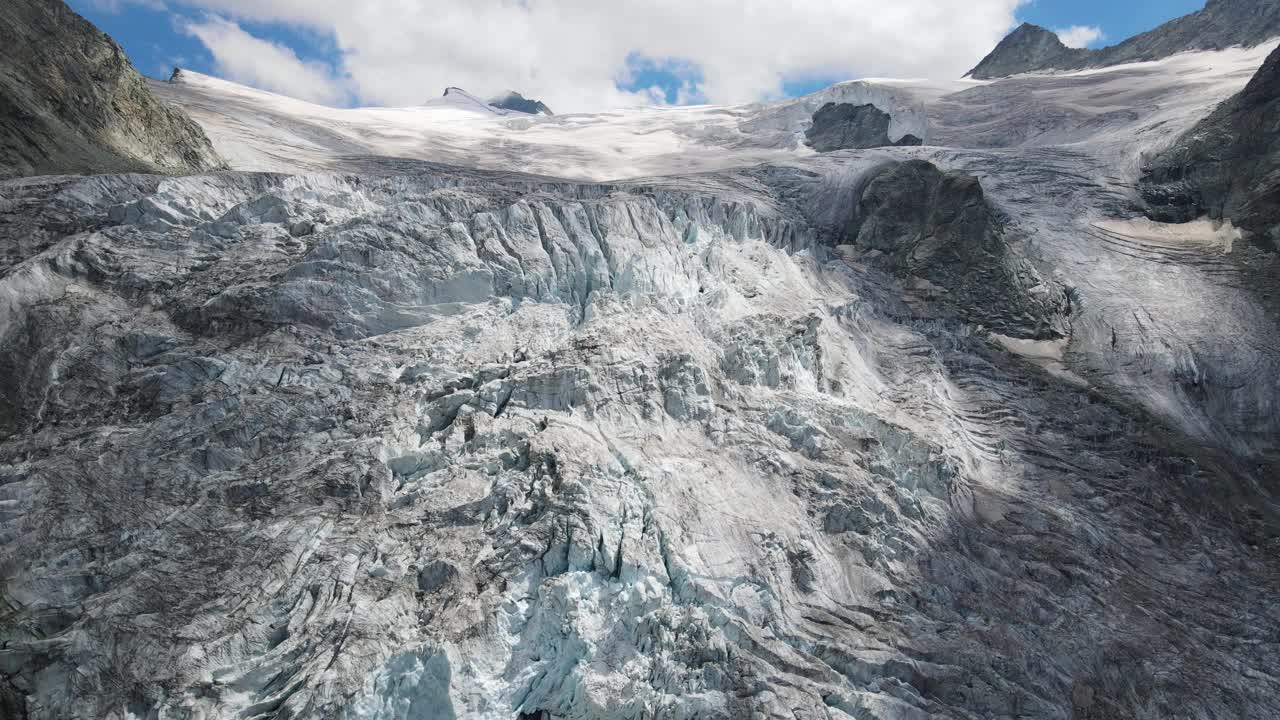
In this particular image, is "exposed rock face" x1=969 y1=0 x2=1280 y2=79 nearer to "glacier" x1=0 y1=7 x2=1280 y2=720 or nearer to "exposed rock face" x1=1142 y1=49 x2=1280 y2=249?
"exposed rock face" x1=1142 y1=49 x2=1280 y2=249

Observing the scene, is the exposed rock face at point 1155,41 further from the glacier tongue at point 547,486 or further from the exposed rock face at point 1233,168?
the glacier tongue at point 547,486

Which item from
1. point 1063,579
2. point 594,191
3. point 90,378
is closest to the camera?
point 90,378

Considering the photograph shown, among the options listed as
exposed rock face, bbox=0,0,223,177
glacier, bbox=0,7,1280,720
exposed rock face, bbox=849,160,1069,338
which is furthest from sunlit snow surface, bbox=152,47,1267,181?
exposed rock face, bbox=849,160,1069,338

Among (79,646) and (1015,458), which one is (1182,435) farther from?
(79,646)

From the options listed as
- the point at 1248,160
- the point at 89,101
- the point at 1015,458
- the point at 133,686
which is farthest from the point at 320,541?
the point at 1248,160

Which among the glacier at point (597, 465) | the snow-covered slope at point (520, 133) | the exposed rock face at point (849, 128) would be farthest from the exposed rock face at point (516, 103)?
the glacier at point (597, 465)

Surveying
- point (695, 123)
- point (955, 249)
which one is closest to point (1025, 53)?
point (695, 123)
